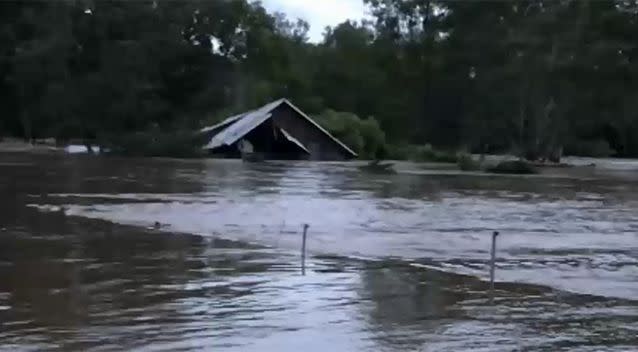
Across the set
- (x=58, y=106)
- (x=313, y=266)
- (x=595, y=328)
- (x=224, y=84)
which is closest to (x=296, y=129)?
(x=224, y=84)

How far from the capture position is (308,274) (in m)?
13.8

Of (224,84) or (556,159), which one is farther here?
(224,84)

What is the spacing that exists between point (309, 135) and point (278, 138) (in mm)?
2705

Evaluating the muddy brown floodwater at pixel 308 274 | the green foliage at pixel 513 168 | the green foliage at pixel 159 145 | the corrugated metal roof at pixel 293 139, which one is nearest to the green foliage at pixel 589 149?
the corrugated metal roof at pixel 293 139

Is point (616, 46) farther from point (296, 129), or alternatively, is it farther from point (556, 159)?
point (296, 129)

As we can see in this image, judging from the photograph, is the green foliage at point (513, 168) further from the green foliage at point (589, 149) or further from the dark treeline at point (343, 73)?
the green foliage at point (589, 149)

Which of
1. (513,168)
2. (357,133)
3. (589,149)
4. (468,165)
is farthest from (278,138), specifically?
Result: (589,149)

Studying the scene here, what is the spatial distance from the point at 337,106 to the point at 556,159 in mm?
25509

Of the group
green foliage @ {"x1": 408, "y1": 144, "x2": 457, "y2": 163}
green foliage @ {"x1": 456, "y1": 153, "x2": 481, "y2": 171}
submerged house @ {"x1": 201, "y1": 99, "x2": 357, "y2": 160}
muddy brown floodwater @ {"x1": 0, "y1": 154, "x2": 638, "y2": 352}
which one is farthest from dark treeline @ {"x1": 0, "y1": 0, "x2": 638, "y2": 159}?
muddy brown floodwater @ {"x1": 0, "y1": 154, "x2": 638, "y2": 352}

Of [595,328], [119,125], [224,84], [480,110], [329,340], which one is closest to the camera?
[329,340]

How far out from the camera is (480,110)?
87188 millimetres

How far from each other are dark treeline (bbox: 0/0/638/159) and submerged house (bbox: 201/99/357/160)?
361cm

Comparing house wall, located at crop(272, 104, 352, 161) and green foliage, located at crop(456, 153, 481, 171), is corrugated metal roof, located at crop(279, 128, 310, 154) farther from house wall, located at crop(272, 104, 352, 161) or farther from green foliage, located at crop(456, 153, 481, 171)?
green foliage, located at crop(456, 153, 481, 171)

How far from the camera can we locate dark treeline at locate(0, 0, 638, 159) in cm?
7288
